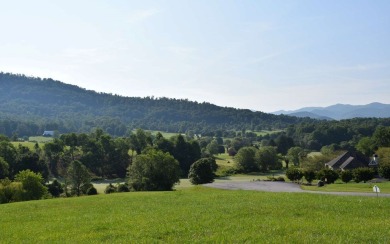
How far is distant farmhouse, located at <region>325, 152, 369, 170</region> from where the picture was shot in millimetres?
94450

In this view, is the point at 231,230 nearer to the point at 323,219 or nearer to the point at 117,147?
the point at 323,219

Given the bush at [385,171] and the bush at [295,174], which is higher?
the bush at [385,171]

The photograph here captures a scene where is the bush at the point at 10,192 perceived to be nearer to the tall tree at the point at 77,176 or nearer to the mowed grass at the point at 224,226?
the tall tree at the point at 77,176

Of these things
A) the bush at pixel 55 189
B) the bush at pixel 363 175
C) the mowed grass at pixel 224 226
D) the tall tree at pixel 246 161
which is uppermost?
the mowed grass at pixel 224 226

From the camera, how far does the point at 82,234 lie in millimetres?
19469

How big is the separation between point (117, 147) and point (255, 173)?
4115cm

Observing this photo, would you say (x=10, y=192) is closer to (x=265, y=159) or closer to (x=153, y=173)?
(x=153, y=173)

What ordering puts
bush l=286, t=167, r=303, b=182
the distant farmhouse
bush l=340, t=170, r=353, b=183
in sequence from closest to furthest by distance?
bush l=340, t=170, r=353, b=183 < bush l=286, t=167, r=303, b=182 < the distant farmhouse

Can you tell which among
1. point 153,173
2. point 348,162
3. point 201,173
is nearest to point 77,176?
point 153,173

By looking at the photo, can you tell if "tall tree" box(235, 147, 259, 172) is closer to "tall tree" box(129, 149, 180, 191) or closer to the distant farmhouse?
the distant farmhouse

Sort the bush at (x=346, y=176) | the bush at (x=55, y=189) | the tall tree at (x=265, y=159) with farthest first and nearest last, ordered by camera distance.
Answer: the tall tree at (x=265, y=159)
the bush at (x=55, y=189)
the bush at (x=346, y=176)

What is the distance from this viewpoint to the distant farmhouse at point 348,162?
9445cm

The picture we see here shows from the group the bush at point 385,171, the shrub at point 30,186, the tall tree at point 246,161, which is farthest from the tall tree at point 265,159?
the shrub at point 30,186

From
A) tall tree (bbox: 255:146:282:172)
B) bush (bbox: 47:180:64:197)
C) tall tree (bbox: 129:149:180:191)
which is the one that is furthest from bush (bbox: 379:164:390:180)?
bush (bbox: 47:180:64:197)
